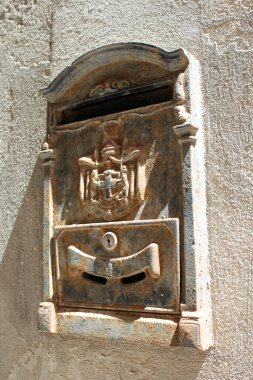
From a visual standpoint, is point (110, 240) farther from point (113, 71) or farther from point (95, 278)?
point (113, 71)

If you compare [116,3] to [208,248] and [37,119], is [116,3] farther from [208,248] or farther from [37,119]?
[208,248]

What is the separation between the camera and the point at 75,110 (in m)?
2.51

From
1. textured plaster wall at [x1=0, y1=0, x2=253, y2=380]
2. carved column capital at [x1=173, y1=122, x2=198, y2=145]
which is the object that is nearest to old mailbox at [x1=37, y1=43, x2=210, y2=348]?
carved column capital at [x1=173, y1=122, x2=198, y2=145]

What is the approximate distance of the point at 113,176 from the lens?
226cm

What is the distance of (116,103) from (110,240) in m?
0.70

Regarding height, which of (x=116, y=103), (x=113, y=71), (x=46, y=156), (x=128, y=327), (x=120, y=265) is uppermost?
(x=113, y=71)

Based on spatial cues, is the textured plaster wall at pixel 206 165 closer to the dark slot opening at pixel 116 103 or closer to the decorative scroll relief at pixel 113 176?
the dark slot opening at pixel 116 103

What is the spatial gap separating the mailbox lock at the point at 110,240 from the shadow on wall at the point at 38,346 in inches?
18.9

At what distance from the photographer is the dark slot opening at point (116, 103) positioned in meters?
2.25

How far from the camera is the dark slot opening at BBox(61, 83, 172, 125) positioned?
225 centimetres

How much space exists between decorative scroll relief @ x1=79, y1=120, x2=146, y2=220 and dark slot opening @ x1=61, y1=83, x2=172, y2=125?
0.37 ft

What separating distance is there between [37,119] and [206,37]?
110 cm

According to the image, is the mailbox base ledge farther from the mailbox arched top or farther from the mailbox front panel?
the mailbox arched top

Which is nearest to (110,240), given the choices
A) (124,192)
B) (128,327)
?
(124,192)
